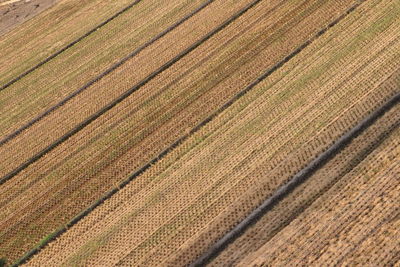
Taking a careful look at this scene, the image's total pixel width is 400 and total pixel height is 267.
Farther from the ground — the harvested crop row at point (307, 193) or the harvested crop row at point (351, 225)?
the harvested crop row at point (307, 193)

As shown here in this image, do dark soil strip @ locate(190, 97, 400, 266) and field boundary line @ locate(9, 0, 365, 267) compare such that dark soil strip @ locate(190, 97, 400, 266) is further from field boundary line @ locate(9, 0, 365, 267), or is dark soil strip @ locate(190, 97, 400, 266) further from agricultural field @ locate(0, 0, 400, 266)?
field boundary line @ locate(9, 0, 365, 267)

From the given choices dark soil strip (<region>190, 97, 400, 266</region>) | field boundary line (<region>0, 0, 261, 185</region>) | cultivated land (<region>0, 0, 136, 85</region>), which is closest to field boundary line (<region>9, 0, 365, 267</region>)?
field boundary line (<region>0, 0, 261, 185</region>)

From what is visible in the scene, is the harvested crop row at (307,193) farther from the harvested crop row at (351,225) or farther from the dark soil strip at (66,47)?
the dark soil strip at (66,47)

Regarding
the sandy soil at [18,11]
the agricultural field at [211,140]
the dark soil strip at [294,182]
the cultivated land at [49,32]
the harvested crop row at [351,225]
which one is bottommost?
the harvested crop row at [351,225]

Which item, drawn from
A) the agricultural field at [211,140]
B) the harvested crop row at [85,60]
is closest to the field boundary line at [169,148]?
the agricultural field at [211,140]

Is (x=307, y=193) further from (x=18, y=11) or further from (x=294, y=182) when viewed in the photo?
(x=18, y=11)

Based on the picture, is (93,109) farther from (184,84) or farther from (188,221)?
(188,221)

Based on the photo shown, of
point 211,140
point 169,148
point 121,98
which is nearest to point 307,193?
point 211,140
